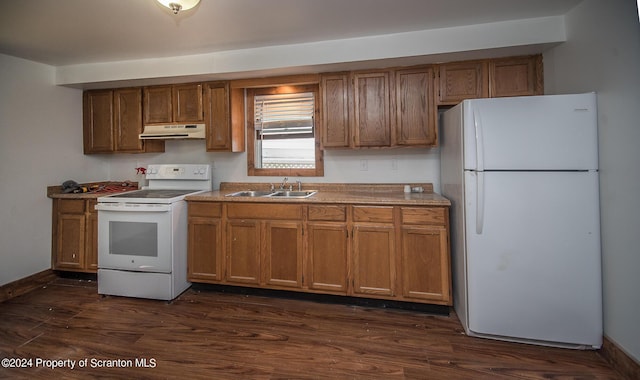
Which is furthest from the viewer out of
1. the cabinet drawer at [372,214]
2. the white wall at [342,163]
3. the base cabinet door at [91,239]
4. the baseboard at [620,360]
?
the base cabinet door at [91,239]

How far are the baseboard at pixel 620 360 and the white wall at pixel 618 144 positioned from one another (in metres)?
0.04

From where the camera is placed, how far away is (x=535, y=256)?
6.11 feet

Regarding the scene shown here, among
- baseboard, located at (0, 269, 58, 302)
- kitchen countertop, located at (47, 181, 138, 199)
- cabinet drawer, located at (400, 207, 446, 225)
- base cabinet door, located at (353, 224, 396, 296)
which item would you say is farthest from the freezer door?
baseboard, located at (0, 269, 58, 302)

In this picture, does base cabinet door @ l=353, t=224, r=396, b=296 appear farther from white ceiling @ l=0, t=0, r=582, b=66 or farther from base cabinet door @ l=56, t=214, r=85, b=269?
base cabinet door @ l=56, t=214, r=85, b=269

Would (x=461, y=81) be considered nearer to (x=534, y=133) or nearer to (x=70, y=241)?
(x=534, y=133)

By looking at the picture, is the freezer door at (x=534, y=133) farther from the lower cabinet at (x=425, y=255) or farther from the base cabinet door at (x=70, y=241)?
the base cabinet door at (x=70, y=241)

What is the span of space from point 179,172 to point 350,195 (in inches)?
76.6

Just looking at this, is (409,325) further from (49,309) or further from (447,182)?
(49,309)

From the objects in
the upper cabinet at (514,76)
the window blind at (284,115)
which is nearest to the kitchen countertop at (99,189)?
the window blind at (284,115)

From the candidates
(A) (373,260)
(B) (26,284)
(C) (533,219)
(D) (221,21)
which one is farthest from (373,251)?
(B) (26,284)

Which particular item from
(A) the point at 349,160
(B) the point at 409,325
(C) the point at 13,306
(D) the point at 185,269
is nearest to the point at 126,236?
(D) the point at 185,269

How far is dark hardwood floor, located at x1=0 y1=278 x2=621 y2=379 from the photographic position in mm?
1678

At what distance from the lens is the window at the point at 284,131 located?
309 centimetres

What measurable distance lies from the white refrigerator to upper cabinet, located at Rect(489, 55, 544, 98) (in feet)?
2.02
